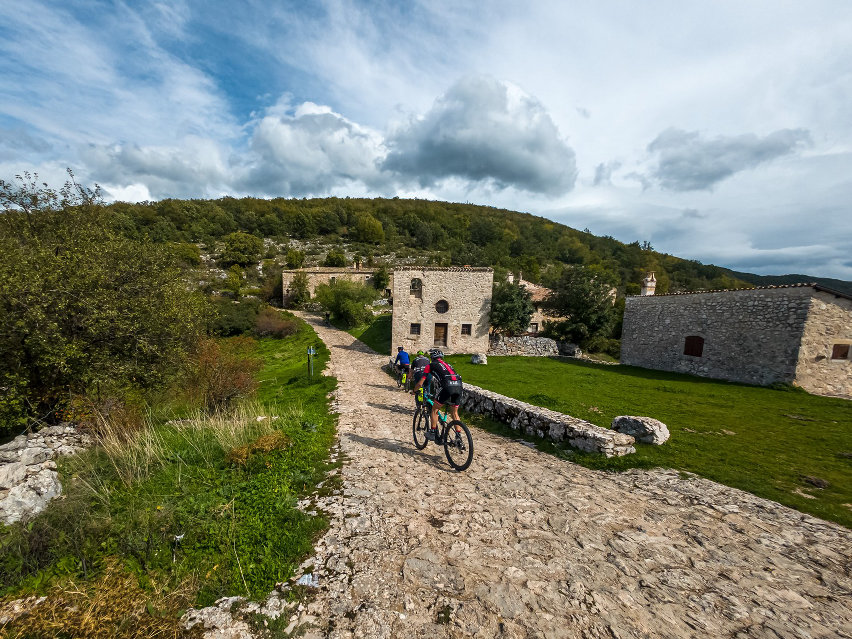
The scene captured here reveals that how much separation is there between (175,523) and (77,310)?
735cm

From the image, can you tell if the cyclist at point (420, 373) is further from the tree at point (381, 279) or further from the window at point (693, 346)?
the tree at point (381, 279)

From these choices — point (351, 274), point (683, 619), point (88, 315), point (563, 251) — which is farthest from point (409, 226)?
point (683, 619)

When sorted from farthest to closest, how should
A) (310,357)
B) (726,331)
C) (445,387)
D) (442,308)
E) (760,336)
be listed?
1. (442,308)
2. (726,331)
3. (310,357)
4. (760,336)
5. (445,387)

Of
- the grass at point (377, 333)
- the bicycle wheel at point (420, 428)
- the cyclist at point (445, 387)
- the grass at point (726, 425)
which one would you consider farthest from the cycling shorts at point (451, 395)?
the grass at point (377, 333)

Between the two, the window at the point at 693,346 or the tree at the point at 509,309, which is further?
the tree at the point at 509,309

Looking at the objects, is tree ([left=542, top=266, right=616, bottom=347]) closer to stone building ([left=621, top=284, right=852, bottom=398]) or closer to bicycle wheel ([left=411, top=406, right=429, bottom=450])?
stone building ([left=621, top=284, right=852, bottom=398])

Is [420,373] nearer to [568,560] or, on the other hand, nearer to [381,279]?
[568,560]

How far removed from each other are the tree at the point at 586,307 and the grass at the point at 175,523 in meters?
24.4

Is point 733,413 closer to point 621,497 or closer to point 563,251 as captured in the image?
point 621,497

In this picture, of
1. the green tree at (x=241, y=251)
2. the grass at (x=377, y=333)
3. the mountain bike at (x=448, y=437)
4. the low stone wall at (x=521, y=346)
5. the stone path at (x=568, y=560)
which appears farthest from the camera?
the green tree at (x=241, y=251)

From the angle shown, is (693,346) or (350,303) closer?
(693,346)

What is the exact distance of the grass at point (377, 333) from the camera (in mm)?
24894

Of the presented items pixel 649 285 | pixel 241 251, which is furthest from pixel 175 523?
pixel 241 251

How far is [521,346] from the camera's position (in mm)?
24391
